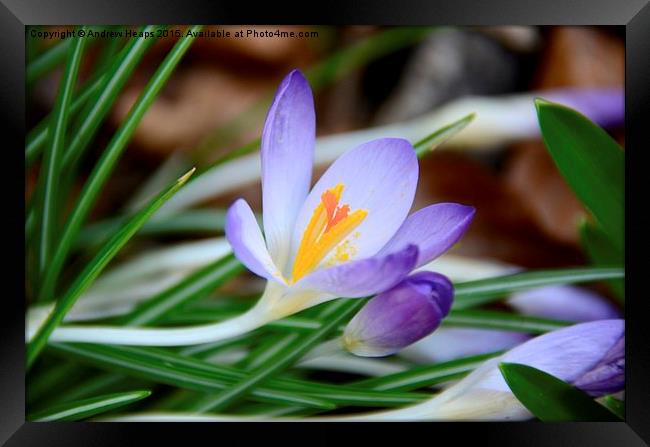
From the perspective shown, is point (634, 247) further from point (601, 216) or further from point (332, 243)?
point (332, 243)

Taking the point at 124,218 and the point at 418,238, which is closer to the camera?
the point at 418,238

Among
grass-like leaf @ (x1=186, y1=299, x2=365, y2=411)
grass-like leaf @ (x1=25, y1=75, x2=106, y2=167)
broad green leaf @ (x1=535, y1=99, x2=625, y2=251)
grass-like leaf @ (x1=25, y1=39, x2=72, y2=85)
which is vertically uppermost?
grass-like leaf @ (x1=25, y1=39, x2=72, y2=85)

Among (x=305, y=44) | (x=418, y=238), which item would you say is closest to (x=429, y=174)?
(x=305, y=44)

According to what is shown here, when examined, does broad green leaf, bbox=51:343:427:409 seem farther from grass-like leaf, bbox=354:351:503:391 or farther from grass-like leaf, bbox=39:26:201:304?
grass-like leaf, bbox=39:26:201:304

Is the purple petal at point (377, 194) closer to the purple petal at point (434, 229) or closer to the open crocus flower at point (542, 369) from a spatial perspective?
the purple petal at point (434, 229)

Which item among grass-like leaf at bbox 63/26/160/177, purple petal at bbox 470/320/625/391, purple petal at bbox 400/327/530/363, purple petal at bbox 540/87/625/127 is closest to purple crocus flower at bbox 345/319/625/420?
purple petal at bbox 470/320/625/391

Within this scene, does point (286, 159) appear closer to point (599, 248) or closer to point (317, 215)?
point (317, 215)
